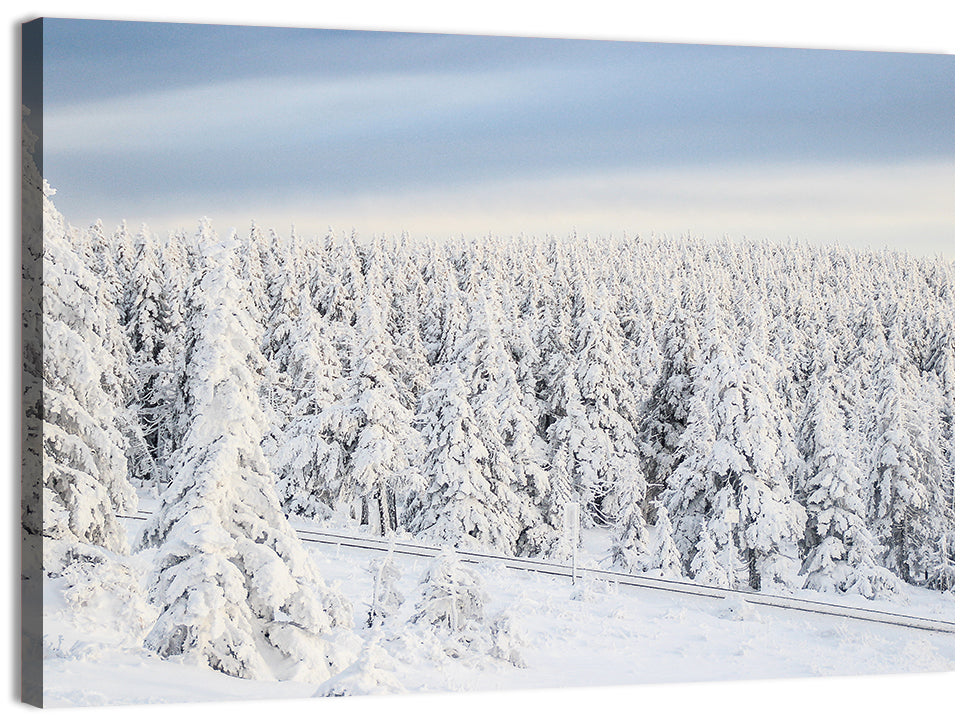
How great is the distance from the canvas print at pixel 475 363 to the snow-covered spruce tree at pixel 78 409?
29mm

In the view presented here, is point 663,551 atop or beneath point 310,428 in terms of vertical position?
beneath

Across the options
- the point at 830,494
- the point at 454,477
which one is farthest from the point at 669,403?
the point at 454,477

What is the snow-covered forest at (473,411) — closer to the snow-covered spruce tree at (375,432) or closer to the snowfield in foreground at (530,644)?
the snow-covered spruce tree at (375,432)

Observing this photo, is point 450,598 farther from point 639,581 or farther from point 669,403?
point 669,403

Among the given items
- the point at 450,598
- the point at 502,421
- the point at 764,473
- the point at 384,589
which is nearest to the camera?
the point at 384,589

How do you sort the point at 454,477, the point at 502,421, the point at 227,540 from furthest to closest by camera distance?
the point at 502,421, the point at 454,477, the point at 227,540

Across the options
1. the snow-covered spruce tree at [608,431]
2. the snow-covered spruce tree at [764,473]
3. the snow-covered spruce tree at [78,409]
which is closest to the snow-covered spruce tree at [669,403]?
the snow-covered spruce tree at [608,431]

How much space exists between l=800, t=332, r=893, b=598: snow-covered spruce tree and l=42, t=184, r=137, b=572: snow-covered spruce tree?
6.97 meters

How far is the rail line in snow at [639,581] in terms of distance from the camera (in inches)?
521

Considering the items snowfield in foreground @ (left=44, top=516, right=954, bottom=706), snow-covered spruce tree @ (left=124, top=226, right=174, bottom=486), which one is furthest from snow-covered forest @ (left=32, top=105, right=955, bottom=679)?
snowfield in foreground @ (left=44, top=516, right=954, bottom=706)

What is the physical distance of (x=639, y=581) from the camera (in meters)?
14.1

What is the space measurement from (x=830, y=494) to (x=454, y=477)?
4112mm

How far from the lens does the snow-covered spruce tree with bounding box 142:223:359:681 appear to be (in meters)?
12.1

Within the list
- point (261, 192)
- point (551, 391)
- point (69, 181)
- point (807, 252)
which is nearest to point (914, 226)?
point (807, 252)
